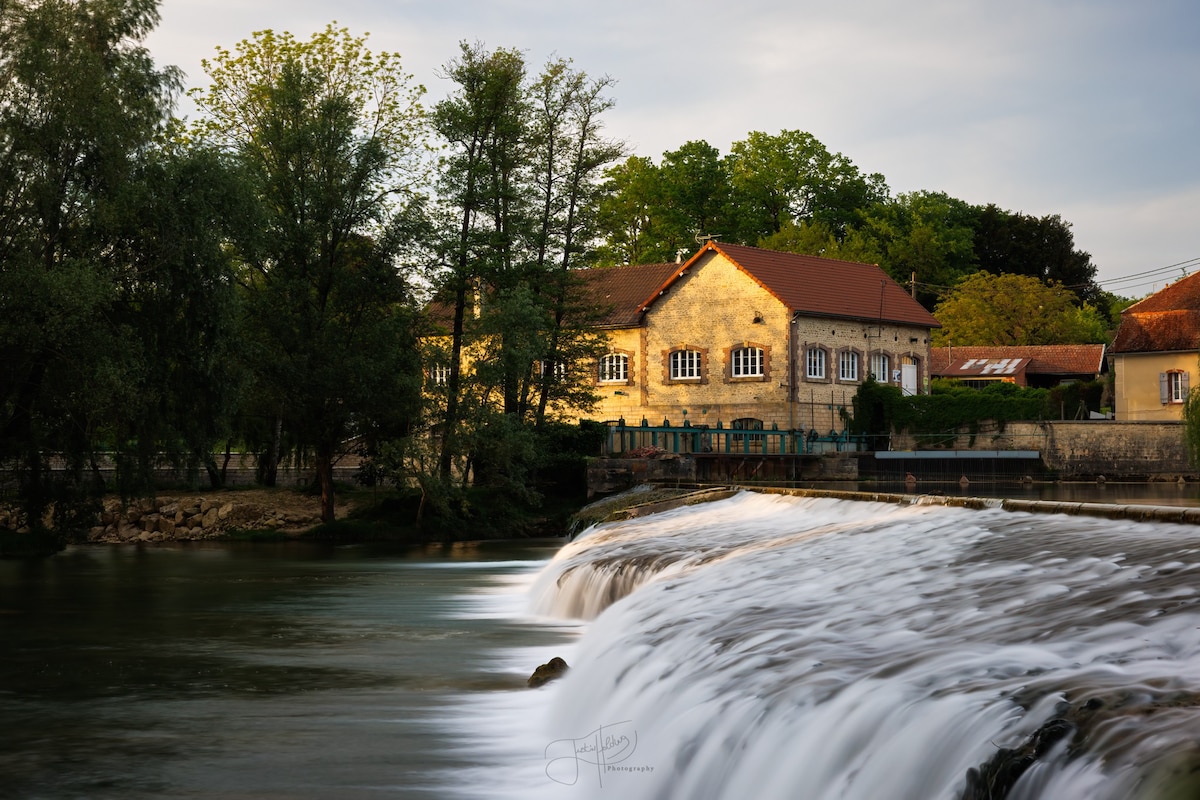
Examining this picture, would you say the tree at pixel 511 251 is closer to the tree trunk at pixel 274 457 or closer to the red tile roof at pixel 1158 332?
the tree trunk at pixel 274 457

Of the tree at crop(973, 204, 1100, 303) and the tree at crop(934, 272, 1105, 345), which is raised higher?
the tree at crop(973, 204, 1100, 303)

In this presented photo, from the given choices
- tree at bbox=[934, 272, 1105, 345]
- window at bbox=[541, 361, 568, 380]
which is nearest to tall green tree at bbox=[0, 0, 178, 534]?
window at bbox=[541, 361, 568, 380]

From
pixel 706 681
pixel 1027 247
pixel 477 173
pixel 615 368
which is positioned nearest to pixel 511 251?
pixel 477 173

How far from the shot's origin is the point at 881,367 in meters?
54.2

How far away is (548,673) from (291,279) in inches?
992

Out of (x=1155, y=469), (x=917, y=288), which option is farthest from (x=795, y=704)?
(x=917, y=288)

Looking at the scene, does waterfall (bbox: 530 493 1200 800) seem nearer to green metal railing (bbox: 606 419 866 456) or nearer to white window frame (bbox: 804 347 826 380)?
green metal railing (bbox: 606 419 866 456)

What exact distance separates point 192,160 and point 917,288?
5872 cm

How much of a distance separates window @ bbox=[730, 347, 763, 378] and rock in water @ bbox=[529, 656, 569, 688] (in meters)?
40.1

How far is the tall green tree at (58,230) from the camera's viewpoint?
75.2 feet

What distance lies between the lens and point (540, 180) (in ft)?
142

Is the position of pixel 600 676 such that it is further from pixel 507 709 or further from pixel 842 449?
pixel 842 449

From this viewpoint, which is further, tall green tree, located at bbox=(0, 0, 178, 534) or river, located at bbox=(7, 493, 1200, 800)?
tall green tree, located at bbox=(0, 0, 178, 534)

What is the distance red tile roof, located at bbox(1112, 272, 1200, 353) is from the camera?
178 feet
